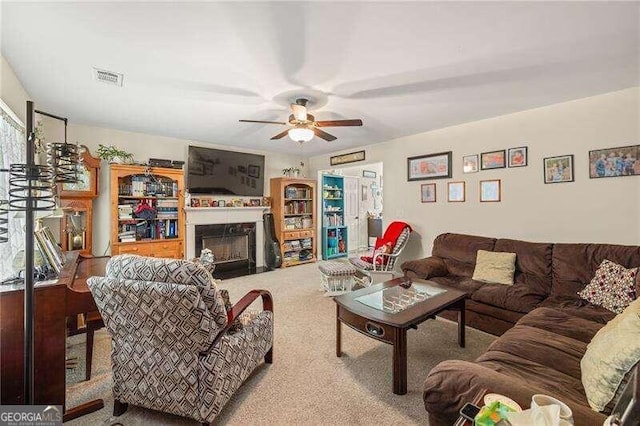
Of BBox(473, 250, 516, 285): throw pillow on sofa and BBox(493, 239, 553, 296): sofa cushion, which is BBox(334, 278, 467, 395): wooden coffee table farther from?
BBox(493, 239, 553, 296): sofa cushion

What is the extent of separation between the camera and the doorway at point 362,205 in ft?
24.8

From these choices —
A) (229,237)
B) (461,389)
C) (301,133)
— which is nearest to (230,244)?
(229,237)

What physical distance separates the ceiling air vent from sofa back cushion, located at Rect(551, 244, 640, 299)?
4561mm

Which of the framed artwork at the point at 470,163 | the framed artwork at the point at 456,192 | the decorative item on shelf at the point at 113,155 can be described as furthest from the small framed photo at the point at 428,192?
the decorative item on shelf at the point at 113,155

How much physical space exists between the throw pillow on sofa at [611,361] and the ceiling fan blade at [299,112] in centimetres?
273

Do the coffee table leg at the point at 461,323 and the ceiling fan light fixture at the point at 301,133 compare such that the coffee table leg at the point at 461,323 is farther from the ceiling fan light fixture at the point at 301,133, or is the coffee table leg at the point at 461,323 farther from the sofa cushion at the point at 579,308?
the ceiling fan light fixture at the point at 301,133

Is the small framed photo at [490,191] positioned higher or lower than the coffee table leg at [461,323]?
higher

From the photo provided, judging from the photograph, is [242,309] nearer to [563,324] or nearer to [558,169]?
[563,324]

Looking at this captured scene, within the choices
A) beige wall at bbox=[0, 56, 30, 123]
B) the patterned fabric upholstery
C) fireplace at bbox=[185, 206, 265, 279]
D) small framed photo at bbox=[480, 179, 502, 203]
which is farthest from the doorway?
the patterned fabric upholstery

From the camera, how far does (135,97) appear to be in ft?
10.00

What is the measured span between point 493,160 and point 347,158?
2.66 m

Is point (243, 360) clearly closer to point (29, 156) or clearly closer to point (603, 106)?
point (29, 156)

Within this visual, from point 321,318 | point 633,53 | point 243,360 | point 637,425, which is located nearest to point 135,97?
point 243,360

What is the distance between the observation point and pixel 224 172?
17.6 ft
